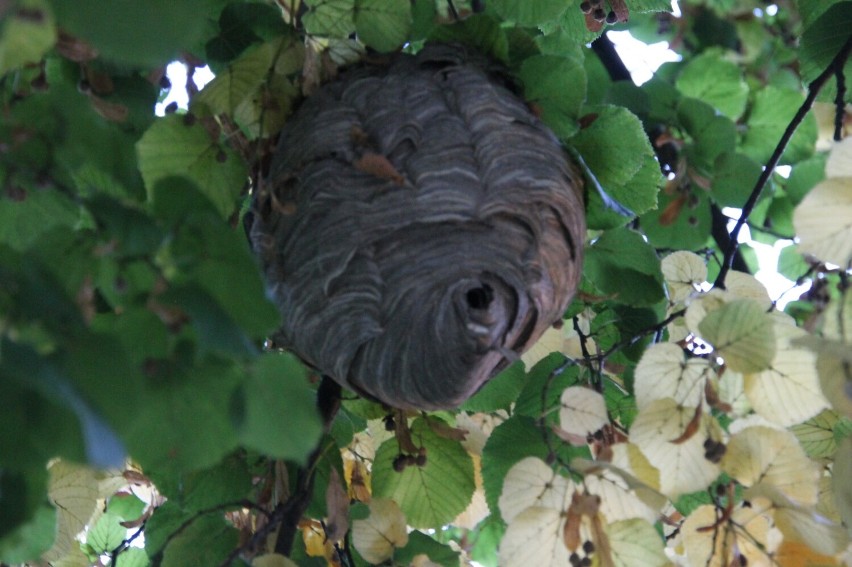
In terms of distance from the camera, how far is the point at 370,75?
5.80 ft

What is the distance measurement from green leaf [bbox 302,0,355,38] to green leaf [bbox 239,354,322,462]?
1.04 meters

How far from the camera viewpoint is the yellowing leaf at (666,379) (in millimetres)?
1548

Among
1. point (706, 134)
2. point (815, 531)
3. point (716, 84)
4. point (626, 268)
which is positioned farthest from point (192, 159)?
point (716, 84)

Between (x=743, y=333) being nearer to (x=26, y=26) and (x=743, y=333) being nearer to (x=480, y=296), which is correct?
(x=480, y=296)

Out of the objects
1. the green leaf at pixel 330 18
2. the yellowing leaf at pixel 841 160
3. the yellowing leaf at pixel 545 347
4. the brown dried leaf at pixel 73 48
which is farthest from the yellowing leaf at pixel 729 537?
the brown dried leaf at pixel 73 48

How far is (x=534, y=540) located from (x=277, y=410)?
82 centimetres

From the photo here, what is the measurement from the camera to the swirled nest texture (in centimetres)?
149

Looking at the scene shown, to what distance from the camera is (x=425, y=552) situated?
1.92 m

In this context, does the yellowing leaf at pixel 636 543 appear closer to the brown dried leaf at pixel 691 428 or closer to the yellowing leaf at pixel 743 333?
the brown dried leaf at pixel 691 428

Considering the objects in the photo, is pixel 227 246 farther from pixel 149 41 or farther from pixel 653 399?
pixel 653 399

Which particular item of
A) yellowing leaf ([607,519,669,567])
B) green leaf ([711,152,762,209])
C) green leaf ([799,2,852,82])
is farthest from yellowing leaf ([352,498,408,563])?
green leaf ([799,2,852,82])

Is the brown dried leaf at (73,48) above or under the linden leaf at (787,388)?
above

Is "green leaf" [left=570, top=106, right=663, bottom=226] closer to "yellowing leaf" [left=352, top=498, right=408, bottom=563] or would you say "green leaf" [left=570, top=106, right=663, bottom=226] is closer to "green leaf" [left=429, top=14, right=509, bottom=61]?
"green leaf" [left=429, top=14, right=509, bottom=61]

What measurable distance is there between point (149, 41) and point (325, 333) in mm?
908
